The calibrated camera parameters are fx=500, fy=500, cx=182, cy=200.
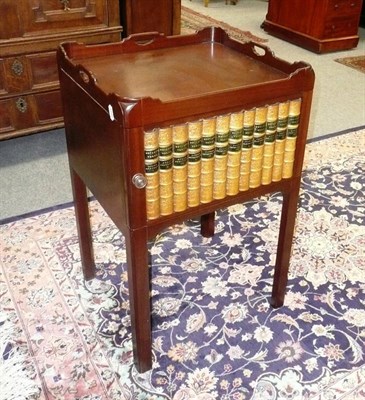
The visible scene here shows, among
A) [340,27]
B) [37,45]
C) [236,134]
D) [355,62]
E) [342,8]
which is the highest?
[236,134]

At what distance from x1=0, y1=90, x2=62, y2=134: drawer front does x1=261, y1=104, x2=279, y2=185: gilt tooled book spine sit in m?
1.58

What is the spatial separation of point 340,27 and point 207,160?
11.8ft

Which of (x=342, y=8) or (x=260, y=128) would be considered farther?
(x=342, y=8)

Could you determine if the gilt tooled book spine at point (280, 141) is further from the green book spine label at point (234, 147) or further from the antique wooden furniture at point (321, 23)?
the antique wooden furniture at point (321, 23)

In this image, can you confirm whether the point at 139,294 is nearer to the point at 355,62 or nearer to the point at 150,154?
the point at 150,154

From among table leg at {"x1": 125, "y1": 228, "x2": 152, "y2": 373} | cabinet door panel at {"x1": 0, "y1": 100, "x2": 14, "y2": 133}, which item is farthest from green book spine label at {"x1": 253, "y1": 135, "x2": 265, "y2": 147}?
cabinet door panel at {"x1": 0, "y1": 100, "x2": 14, "y2": 133}

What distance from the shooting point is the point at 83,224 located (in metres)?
1.65

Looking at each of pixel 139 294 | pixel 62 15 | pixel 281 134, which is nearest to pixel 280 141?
pixel 281 134

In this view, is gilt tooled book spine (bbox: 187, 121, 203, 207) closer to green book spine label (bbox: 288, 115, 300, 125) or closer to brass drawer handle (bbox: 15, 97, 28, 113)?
green book spine label (bbox: 288, 115, 300, 125)

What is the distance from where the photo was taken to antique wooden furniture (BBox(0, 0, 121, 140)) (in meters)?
2.30

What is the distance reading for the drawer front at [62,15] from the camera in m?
2.30

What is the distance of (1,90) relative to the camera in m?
2.41

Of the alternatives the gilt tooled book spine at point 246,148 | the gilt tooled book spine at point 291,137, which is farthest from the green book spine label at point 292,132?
the gilt tooled book spine at point 246,148

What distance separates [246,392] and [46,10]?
1879mm
